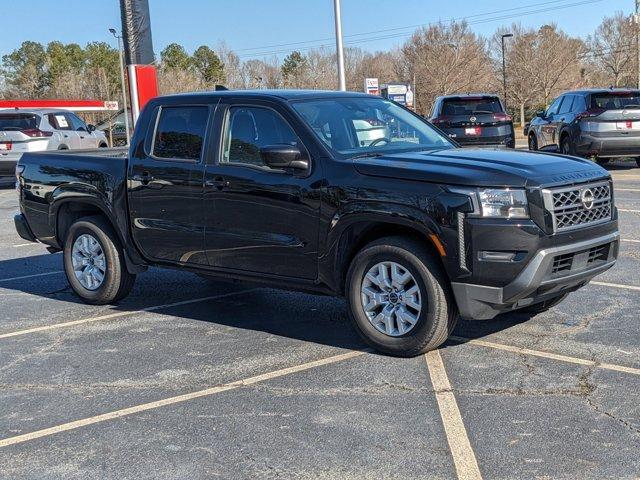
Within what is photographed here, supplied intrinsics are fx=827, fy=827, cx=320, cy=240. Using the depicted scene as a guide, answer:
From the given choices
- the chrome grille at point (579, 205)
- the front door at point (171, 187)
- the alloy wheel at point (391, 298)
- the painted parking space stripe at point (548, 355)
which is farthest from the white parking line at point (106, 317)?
the chrome grille at point (579, 205)

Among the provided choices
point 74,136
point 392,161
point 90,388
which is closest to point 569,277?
point 392,161

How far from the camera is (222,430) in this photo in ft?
14.4

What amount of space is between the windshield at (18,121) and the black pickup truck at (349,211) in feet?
46.3

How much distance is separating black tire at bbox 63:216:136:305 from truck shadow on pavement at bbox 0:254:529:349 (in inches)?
4.8

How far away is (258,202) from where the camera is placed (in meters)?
6.04

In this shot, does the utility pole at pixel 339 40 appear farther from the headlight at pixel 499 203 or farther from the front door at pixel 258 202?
the headlight at pixel 499 203

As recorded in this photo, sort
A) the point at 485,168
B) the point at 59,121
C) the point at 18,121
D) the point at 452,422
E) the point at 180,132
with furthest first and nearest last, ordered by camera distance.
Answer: the point at 59,121, the point at 18,121, the point at 180,132, the point at 485,168, the point at 452,422

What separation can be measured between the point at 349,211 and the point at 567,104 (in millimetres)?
13941

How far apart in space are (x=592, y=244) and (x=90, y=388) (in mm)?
3347

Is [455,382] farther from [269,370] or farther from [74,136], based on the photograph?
[74,136]

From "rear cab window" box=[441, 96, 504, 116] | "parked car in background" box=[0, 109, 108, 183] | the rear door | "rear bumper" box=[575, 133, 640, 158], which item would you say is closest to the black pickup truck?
"rear bumper" box=[575, 133, 640, 158]

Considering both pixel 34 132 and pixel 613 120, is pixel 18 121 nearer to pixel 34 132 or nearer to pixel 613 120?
pixel 34 132

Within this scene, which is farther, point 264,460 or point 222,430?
point 222,430

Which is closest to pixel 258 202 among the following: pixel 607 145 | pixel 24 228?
pixel 24 228
